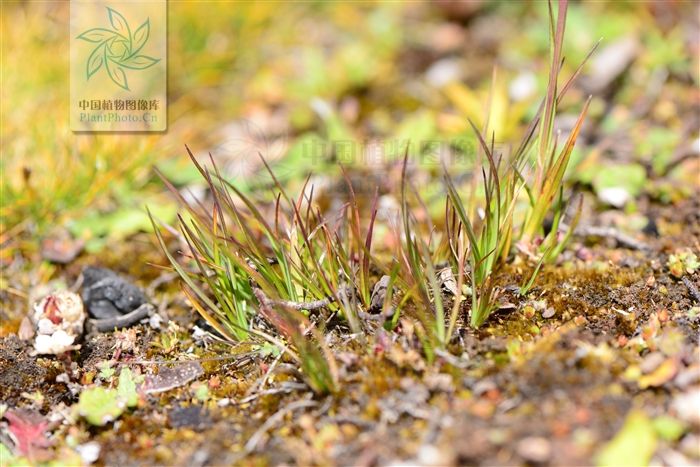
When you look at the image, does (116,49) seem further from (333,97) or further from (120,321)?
(120,321)

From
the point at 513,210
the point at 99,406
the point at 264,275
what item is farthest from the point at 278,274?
the point at 513,210

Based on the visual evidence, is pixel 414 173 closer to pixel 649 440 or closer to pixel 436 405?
pixel 436 405

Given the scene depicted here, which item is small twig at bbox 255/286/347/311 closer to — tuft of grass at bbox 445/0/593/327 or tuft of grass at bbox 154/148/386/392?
tuft of grass at bbox 154/148/386/392

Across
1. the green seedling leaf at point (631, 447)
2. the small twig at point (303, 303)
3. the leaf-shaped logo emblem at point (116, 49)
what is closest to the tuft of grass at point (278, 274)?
the small twig at point (303, 303)

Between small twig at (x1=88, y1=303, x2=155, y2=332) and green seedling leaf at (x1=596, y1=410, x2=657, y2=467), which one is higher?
green seedling leaf at (x1=596, y1=410, x2=657, y2=467)

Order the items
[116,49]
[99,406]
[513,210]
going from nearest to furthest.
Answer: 1. [99,406]
2. [513,210]
3. [116,49]

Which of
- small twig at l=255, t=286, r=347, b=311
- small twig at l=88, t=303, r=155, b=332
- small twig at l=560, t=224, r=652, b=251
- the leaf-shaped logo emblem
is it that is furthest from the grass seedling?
the leaf-shaped logo emblem

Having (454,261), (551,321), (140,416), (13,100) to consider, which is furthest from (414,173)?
(13,100)
